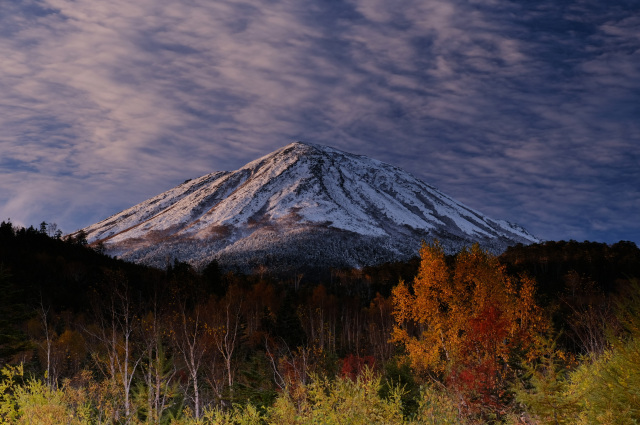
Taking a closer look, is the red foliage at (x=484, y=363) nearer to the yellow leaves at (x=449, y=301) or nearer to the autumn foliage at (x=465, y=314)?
the autumn foliage at (x=465, y=314)

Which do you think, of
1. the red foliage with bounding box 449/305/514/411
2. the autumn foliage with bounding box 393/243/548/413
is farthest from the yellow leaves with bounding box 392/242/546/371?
the red foliage with bounding box 449/305/514/411

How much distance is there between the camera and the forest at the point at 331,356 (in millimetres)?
10630

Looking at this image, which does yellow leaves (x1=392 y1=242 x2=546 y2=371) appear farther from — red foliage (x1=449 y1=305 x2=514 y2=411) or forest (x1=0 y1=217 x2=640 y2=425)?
red foliage (x1=449 y1=305 x2=514 y2=411)

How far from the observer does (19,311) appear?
34094mm

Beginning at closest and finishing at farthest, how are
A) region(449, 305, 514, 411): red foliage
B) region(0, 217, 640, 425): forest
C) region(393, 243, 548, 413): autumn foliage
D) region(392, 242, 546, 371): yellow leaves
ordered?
region(0, 217, 640, 425): forest < region(449, 305, 514, 411): red foliage < region(393, 243, 548, 413): autumn foliage < region(392, 242, 546, 371): yellow leaves

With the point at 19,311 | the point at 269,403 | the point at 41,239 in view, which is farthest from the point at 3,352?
the point at 41,239

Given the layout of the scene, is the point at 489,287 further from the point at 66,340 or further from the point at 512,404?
the point at 66,340

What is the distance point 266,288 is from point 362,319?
65.1 feet

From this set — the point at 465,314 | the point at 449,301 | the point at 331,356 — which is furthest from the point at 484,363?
the point at 331,356

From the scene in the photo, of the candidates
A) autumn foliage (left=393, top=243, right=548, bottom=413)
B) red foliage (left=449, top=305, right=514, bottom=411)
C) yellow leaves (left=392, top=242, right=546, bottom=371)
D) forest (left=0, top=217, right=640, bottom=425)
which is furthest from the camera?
yellow leaves (left=392, top=242, right=546, bottom=371)

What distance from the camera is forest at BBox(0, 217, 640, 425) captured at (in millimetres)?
10630

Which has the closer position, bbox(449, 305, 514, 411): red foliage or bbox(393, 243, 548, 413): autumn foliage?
bbox(449, 305, 514, 411): red foliage

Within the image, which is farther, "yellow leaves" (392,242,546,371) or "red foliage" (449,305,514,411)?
"yellow leaves" (392,242,546,371)

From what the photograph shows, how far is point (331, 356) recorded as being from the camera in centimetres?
4969
